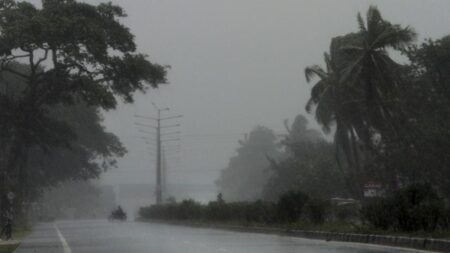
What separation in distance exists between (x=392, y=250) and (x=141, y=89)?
32754 millimetres

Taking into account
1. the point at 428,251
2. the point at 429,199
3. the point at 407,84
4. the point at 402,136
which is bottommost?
the point at 428,251

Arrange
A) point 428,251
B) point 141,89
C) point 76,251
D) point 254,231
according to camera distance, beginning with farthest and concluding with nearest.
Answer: point 141,89 → point 254,231 → point 76,251 → point 428,251

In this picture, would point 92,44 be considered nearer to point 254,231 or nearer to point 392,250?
point 254,231

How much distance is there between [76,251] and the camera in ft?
78.8

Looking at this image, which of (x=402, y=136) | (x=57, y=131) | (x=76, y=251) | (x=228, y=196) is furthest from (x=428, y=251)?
(x=228, y=196)

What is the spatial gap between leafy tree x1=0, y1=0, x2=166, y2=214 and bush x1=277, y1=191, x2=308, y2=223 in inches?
580

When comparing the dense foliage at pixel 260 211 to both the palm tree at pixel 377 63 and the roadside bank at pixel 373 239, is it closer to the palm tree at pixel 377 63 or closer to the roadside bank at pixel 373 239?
the roadside bank at pixel 373 239

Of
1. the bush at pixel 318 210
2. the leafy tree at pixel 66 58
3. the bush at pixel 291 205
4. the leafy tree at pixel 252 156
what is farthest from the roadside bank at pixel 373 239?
the leafy tree at pixel 252 156

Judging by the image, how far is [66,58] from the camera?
161ft

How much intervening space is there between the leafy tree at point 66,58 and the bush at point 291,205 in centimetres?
1473

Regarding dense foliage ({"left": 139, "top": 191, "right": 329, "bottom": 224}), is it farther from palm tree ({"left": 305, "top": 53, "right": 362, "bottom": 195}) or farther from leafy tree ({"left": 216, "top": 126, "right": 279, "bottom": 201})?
leafy tree ({"left": 216, "top": 126, "right": 279, "bottom": 201})

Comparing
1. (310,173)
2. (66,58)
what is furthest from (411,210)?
(310,173)

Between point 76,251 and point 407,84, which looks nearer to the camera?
point 76,251

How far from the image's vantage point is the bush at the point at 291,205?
3641 cm
